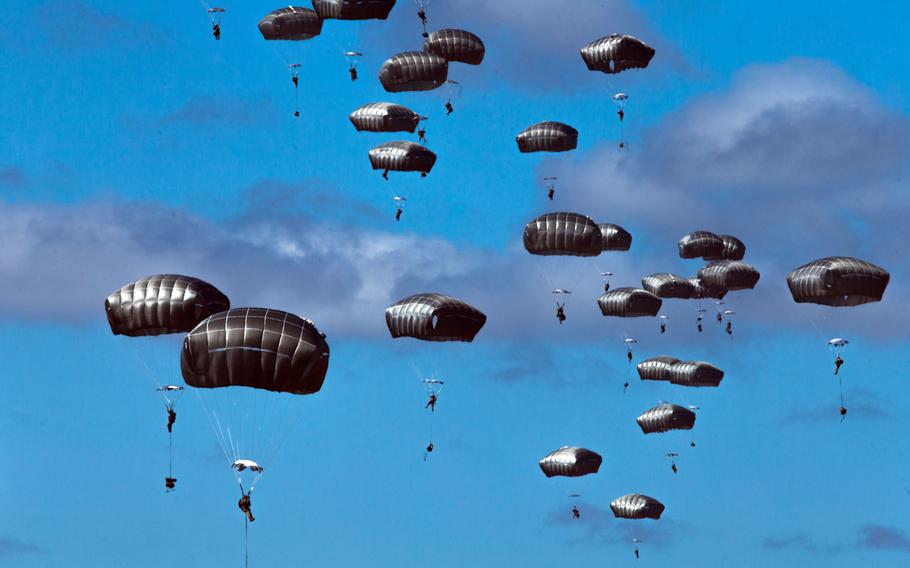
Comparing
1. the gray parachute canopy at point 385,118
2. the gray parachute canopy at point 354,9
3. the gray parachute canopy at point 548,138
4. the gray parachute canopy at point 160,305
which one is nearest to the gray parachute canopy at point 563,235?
the gray parachute canopy at point 548,138

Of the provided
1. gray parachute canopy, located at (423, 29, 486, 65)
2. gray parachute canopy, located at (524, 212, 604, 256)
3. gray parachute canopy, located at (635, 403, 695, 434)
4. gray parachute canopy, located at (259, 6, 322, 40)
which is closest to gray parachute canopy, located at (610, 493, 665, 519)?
gray parachute canopy, located at (635, 403, 695, 434)

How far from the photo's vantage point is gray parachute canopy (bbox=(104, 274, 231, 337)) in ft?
241

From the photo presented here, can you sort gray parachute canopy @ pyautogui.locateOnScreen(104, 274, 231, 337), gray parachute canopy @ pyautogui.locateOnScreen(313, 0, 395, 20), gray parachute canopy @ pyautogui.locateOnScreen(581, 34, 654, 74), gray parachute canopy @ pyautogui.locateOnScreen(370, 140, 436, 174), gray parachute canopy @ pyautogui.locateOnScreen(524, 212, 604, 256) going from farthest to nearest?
gray parachute canopy @ pyautogui.locateOnScreen(370, 140, 436, 174) < gray parachute canopy @ pyautogui.locateOnScreen(581, 34, 654, 74) < gray parachute canopy @ pyautogui.locateOnScreen(524, 212, 604, 256) < gray parachute canopy @ pyautogui.locateOnScreen(313, 0, 395, 20) < gray parachute canopy @ pyautogui.locateOnScreen(104, 274, 231, 337)

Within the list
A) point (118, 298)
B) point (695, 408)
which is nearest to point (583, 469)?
point (695, 408)

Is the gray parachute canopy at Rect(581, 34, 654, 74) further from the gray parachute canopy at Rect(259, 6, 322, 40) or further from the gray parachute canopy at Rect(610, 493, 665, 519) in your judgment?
the gray parachute canopy at Rect(610, 493, 665, 519)

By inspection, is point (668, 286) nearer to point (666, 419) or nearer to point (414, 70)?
point (666, 419)

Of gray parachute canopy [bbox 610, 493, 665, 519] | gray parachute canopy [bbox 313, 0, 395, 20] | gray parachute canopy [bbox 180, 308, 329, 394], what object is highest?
gray parachute canopy [bbox 313, 0, 395, 20]

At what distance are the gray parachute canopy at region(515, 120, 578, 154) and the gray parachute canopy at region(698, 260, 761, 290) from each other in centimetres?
1504

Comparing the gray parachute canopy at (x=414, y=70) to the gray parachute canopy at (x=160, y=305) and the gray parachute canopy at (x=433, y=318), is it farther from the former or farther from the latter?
the gray parachute canopy at (x=160, y=305)

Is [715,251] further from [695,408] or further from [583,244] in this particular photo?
[583,244]

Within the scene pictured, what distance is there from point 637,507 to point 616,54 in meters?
32.1

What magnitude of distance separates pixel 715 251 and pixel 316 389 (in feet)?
185

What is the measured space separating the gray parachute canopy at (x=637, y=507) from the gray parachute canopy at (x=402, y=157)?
2760 centimetres

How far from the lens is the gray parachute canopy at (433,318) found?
83.2 m
